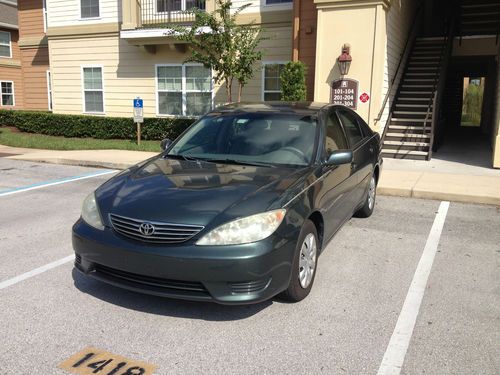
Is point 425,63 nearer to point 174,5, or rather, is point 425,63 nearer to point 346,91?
point 346,91

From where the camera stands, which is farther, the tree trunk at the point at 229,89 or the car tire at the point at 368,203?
the tree trunk at the point at 229,89

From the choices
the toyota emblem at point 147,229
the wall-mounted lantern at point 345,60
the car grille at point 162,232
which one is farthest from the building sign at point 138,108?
the toyota emblem at point 147,229

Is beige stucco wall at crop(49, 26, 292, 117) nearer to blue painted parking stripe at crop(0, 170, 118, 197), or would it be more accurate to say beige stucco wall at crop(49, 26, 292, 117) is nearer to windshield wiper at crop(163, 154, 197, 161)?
blue painted parking stripe at crop(0, 170, 118, 197)

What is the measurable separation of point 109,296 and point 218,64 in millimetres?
9407

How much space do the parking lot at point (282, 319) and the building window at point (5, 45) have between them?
83.8 feet

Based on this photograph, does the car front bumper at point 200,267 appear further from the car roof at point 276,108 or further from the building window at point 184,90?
the building window at point 184,90

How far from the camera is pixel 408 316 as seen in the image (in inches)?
147

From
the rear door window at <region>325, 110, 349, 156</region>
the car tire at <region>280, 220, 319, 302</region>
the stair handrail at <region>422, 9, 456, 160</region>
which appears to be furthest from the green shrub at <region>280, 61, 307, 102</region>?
the car tire at <region>280, 220, 319, 302</region>

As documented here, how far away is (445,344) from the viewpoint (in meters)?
3.30

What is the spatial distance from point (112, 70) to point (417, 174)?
11.3 metres

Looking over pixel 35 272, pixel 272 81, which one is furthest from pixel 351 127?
pixel 272 81

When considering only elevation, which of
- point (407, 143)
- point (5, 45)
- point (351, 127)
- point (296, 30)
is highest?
point (5, 45)

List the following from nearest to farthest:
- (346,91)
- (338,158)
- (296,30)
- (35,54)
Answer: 1. (338,158)
2. (346,91)
3. (296,30)
4. (35,54)

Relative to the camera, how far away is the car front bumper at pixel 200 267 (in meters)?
3.28
